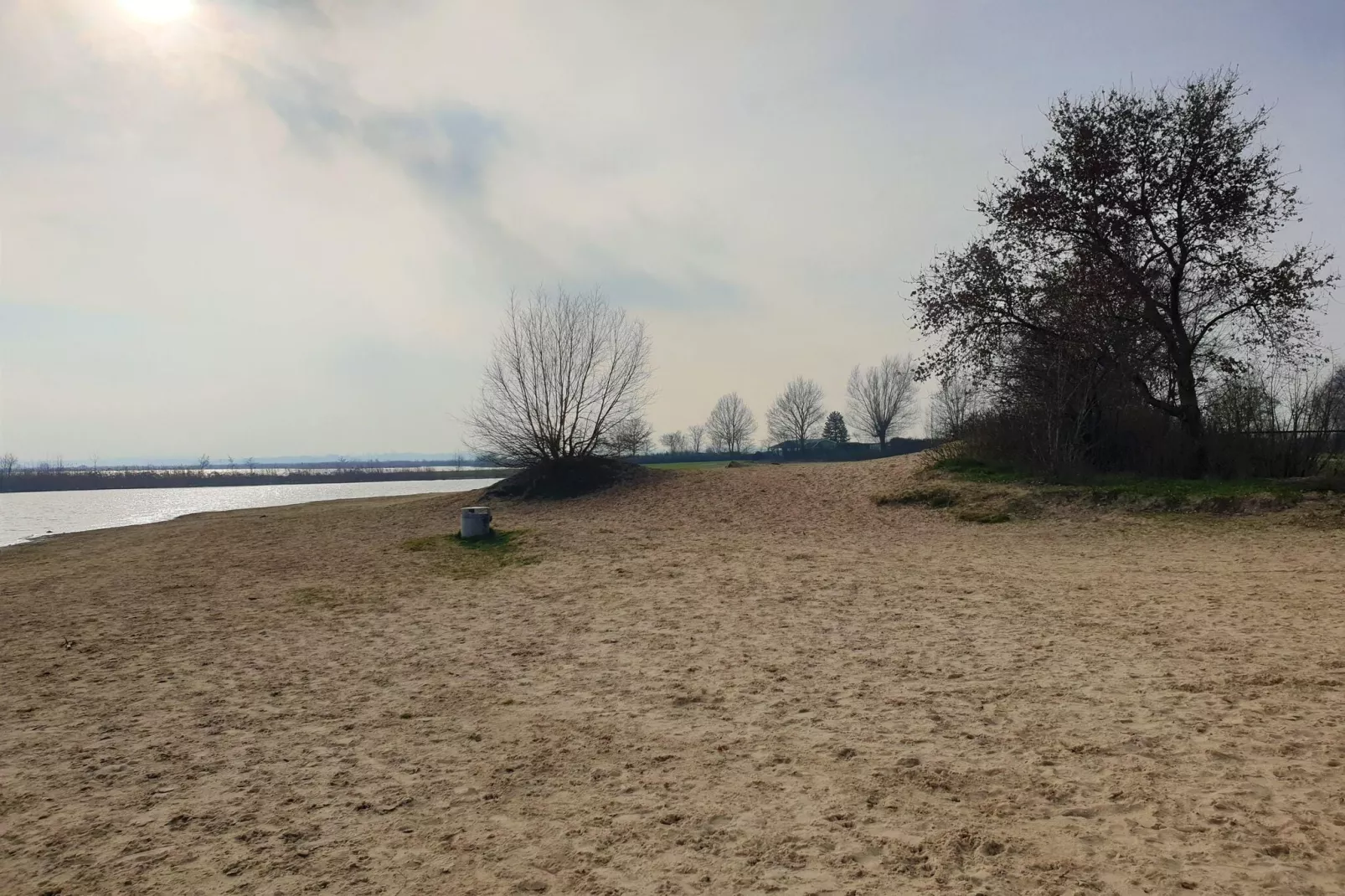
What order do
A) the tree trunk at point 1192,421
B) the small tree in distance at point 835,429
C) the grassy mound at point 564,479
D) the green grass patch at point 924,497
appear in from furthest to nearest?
the small tree in distance at point 835,429, the grassy mound at point 564,479, the tree trunk at point 1192,421, the green grass patch at point 924,497

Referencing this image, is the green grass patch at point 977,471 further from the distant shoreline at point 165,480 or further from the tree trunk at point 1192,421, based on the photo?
the distant shoreline at point 165,480

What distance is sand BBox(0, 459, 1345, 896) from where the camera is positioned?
3246 millimetres

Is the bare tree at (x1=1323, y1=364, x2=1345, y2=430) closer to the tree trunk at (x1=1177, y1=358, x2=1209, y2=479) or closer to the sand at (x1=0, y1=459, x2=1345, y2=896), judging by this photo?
the tree trunk at (x1=1177, y1=358, x2=1209, y2=479)

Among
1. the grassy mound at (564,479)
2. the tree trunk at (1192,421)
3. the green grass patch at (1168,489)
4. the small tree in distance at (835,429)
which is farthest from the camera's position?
the small tree in distance at (835,429)

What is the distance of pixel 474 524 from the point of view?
48.6 feet

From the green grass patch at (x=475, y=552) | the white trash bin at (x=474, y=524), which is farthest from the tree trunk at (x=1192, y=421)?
the white trash bin at (x=474, y=524)

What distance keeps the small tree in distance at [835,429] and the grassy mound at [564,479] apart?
41.8m

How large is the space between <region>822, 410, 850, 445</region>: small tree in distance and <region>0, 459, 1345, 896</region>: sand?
51.7 metres

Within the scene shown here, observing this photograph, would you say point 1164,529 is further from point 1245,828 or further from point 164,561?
point 164,561

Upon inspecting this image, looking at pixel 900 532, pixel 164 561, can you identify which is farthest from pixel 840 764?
pixel 164 561

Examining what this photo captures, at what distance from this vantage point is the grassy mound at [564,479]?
20.7 metres

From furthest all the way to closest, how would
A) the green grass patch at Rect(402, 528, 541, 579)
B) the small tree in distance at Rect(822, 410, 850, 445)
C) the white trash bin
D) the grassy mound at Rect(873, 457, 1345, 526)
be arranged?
the small tree in distance at Rect(822, 410, 850, 445), the white trash bin, the grassy mound at Rect(873, 457, 1345, 526), the green grass patch at Rect(402, 528, 541, 579)

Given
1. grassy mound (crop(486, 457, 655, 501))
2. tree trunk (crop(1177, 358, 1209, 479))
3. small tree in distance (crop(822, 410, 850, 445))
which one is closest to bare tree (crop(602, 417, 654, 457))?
grassy mound (crop(486, 457, 655, 501))

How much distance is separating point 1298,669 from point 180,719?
7541mm
